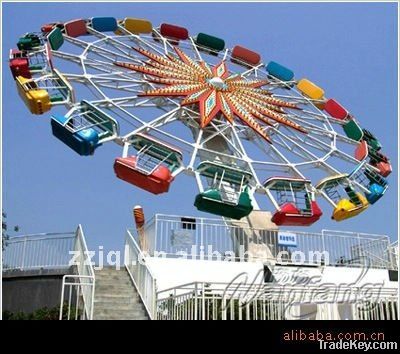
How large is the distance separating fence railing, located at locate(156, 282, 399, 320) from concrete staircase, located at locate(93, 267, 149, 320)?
31.0 inches

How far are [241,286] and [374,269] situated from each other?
564 cm

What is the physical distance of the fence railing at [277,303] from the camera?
28.9 ft

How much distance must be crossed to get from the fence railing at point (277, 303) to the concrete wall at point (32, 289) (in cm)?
246

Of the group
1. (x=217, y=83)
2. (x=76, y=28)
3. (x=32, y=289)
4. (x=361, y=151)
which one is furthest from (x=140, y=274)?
(x=361, y=151)

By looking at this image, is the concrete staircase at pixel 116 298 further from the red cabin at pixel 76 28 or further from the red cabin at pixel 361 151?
the red cabin at pixel 361 151

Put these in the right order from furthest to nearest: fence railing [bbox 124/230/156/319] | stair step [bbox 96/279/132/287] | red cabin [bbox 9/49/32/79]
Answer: red cabin [bbox 9/49/32/79], stair step [bbox 96/279/132/287], fence railing [bbox 124/230/156/319]

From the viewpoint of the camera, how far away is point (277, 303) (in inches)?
366

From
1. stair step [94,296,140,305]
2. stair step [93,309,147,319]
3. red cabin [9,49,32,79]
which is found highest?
red cabin [9,49,32,79]

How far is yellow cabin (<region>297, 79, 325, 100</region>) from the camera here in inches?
754

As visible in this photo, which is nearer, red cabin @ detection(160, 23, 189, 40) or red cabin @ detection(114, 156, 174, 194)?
red cabin @ detection(114, 156, 174, 194)
